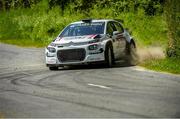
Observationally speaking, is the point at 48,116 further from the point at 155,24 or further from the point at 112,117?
the point at 155,24

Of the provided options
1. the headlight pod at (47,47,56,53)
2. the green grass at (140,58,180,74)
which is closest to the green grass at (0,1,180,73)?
the green grass at (140,58,180,74)

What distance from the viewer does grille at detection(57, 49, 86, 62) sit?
712 inches

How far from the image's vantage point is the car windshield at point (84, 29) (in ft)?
63.4

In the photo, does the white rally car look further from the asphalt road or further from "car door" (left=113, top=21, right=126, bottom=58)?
the asphalt road

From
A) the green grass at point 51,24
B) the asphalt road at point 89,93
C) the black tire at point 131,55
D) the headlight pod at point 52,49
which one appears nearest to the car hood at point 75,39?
the headlight pod at point 52,49

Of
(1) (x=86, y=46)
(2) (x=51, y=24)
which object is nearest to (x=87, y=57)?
(1) (x=86, y=46)

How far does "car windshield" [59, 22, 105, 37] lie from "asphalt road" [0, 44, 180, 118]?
1.49m

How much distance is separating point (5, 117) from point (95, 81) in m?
5.36

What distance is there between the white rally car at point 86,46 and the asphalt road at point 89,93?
1.37 feet

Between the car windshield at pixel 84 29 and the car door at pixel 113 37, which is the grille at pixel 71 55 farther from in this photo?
the car door at pixel 113 37

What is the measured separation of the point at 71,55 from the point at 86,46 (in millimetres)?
572

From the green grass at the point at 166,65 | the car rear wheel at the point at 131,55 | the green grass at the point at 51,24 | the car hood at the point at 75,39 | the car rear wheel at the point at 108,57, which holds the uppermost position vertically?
the car hood at the point at 75,39

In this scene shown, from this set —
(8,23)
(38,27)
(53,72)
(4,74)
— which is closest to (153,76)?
(53,72)

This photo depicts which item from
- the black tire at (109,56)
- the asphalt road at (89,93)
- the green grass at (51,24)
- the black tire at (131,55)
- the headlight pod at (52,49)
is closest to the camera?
the asphalt road at (89,93)
